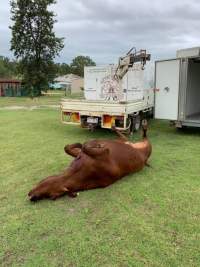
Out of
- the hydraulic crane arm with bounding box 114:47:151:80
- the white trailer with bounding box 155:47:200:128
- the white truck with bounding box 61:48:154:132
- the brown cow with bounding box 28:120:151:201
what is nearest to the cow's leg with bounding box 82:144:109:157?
the brown cow with bounding box 28:120:151:201

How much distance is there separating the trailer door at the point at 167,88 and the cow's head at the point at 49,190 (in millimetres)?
5467

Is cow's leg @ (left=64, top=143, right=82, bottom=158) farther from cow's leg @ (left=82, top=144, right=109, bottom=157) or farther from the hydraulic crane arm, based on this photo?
the hydraulic crane arm

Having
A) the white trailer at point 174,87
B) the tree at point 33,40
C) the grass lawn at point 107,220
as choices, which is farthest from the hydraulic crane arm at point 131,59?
the tree at point 33,40

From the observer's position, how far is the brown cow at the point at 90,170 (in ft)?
13.2

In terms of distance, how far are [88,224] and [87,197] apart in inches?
29.4

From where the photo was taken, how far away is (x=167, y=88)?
869 cm

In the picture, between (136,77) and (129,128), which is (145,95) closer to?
(136,77)

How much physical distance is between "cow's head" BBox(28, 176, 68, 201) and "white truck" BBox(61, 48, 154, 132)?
4.11m

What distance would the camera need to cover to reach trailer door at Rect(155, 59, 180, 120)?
27.8 feet

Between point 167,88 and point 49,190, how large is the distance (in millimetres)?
5770

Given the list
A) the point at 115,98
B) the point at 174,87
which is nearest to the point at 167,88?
the point at 174,87

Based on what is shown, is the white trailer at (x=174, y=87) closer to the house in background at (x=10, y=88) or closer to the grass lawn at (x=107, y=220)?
the grass lawn at (x=107, y=220)

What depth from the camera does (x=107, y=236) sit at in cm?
315

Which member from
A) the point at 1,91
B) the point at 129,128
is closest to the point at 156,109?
the point at 129,128
